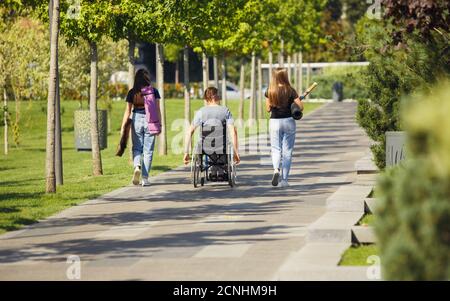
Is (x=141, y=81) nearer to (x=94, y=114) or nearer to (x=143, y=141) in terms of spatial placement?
(x=143, y=141)

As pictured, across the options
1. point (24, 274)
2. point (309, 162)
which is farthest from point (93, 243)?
point (309, 162)

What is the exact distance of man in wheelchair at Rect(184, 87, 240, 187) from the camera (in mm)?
18781

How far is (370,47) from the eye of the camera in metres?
17.8

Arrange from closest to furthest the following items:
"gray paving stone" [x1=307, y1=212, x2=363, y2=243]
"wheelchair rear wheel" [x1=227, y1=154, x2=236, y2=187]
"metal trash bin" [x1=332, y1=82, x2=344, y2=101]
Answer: "gray paving stone" [x1=307, y1=212, x2=363, y2=243], "wheelchair rear wheel" [x1=227, y1=154, x2=236, y2=187], "metal trash bin" [x1=332, y1=82, x2=344, y2=101]

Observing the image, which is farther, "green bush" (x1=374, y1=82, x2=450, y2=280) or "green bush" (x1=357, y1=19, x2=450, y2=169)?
"green bush" (x1=357, y1=19, x2=450, y2=169)

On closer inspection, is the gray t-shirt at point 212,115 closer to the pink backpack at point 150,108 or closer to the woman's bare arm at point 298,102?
the pink backpack at point 150,108

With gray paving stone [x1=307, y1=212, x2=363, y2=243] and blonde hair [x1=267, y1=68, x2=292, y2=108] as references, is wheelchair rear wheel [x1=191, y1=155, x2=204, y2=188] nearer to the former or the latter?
blonde hair [x1=267, y1=68, x2=292, y2=108]

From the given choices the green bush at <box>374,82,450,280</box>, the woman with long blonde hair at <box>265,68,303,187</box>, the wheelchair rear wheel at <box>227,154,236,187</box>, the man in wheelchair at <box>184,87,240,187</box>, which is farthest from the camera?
the woman with long blonde hair at <box>265,68,303,187</box>

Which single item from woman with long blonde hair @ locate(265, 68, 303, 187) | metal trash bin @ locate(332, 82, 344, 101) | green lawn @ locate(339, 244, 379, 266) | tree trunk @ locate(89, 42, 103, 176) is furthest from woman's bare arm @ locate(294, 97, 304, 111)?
metal trash bin @ locate(332, 82, 344, 101)

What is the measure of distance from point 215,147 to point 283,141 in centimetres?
105

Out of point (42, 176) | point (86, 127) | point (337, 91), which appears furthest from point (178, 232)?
point (337, 91)

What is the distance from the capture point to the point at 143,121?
19.5 meters

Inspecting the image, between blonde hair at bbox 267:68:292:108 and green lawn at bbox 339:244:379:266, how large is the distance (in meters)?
7.19
